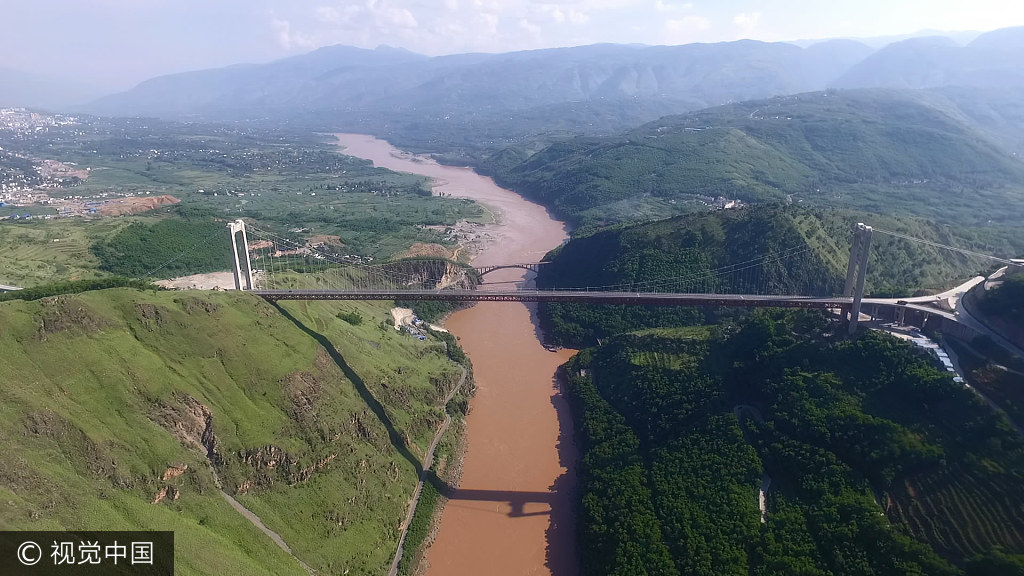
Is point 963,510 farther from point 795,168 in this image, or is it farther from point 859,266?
point 795,168

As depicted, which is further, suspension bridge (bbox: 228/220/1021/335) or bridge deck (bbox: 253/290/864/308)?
bridge deck (bbox: 253/290/864/308)

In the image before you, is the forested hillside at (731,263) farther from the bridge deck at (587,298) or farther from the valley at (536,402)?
the bridge deck at (587,298)

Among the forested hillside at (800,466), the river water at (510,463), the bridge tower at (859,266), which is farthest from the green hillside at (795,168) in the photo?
the forested hillside at (800,466)

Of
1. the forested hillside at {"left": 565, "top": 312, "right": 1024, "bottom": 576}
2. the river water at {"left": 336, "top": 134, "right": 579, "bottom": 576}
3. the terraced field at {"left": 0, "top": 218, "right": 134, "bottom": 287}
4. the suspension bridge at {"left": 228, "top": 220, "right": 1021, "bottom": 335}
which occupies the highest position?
the terraced field at {"left": 0, "top": 218, "right": 134, "bottom": 287}

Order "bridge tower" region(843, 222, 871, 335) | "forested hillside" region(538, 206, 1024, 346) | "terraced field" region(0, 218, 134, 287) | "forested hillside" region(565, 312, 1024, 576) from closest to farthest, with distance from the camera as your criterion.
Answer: "forested hillside" region(565, 312, 1024, 576), "bridge tower" region(843, 222, 871, 335), "terraced field" region(0, 218, 134, 287), "forested hillside" region(538, 206, 1024, 346)

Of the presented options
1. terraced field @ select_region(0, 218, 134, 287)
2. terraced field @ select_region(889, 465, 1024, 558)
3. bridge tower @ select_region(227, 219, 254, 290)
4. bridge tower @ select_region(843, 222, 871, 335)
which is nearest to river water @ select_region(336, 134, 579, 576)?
terraced field @ select_region(889, 465, 1024, 558)

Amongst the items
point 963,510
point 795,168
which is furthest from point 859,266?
point 795,168

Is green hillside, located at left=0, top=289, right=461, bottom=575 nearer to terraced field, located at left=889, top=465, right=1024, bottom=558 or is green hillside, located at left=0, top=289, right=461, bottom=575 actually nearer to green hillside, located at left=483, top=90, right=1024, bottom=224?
terraced field, located at left=889, top=465, right=1024, bottom=558
